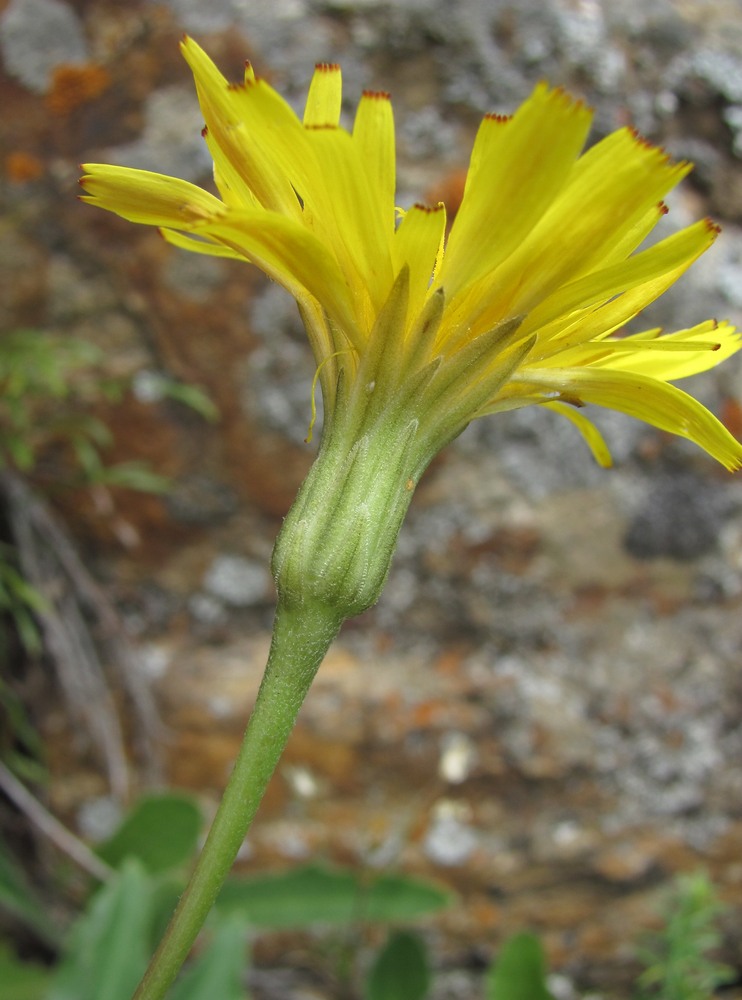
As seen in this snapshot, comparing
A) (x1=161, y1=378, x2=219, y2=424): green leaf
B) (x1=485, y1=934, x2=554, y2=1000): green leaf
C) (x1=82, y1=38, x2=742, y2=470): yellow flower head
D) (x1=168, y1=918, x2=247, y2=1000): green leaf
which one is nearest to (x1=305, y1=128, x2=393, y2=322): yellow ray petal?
(x1=82, y1=38, x2=742, y2=470): yellow flower head

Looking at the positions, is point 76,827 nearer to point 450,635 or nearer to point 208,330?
point 450,635

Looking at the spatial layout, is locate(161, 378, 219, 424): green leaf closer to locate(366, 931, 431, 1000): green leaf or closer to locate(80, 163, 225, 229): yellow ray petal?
locate(366, 931, 431, 1000): green leaf

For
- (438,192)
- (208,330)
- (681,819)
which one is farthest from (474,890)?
(438,192)

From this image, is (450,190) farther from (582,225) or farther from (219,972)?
(219,972)

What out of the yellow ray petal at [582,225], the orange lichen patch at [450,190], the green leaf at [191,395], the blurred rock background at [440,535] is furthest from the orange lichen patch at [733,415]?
the yellow ray petal at [582,225]

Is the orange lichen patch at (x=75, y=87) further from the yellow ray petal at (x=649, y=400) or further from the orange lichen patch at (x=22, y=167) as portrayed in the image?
the yellow ray petal at (x=649, y=400)
